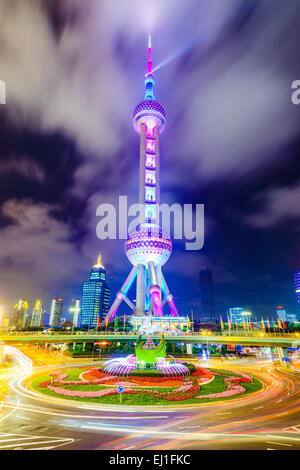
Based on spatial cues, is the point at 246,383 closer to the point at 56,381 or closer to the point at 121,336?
the point at 56,381

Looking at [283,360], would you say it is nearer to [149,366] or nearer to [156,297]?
[149,366]

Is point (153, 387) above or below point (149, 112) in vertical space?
below

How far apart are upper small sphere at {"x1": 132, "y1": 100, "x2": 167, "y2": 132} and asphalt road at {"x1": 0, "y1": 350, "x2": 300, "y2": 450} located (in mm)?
83427

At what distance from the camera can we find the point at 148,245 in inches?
2817

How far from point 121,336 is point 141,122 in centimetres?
7066

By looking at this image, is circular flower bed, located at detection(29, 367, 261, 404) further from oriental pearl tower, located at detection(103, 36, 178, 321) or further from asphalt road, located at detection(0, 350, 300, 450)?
oriental pearl tower, located at detection(103, 36, 178, 321)

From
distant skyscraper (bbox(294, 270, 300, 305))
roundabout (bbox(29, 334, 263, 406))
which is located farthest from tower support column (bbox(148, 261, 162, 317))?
distant skyscraper (bbox(294, 270, 300, 305))

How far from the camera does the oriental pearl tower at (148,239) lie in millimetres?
71000

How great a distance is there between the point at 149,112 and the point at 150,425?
86.3 m

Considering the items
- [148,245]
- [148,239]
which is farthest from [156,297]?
[148,239]

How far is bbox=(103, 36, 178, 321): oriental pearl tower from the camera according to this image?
7100 cm

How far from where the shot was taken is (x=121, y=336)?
4416 centimetres

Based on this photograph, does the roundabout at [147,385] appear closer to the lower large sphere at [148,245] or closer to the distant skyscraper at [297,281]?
the lower large sphere at [148,245]
